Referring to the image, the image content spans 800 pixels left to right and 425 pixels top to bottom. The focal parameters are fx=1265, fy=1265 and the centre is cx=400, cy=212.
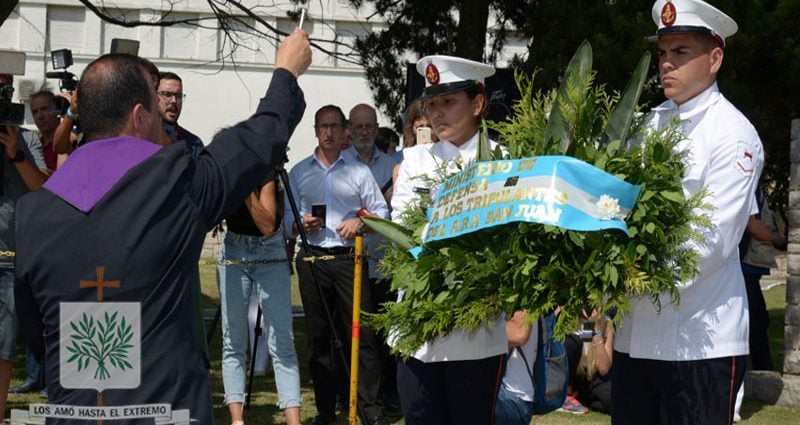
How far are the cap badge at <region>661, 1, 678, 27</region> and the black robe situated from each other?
1834mm

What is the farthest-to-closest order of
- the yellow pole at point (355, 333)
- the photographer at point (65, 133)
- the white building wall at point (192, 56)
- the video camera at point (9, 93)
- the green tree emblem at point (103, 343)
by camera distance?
the white building wall at point (192, 56)
the photographer at point (65, 133)
the video camera at point (9, 93)
the yellow pole at point (355, 333)
the green tree emblem at point (103, 343)

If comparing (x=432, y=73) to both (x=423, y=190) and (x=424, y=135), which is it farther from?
(x=424, y=135)

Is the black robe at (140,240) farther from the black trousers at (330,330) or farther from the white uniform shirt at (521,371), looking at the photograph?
the black trousers at (330,330)

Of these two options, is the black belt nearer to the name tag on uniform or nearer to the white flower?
the name tag on uniform

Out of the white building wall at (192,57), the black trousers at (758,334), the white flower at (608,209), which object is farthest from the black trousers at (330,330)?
the white building wall at (192,57)

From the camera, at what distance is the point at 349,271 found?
28.8ft

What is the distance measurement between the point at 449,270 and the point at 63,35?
42.3 m

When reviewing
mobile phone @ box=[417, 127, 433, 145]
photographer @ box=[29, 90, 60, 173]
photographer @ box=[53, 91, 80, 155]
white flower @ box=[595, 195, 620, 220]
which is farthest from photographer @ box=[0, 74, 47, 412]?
white flower @ box=[595, 195, 620, 220]

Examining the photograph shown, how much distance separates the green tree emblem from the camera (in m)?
3.46

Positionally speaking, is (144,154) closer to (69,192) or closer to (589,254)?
(69,192)

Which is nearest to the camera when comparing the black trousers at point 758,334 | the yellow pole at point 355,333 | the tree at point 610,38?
the yellow pole at point 355,333

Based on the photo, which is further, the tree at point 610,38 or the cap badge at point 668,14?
the tree at point 610,38

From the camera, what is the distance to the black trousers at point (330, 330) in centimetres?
868

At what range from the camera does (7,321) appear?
7742 mm
